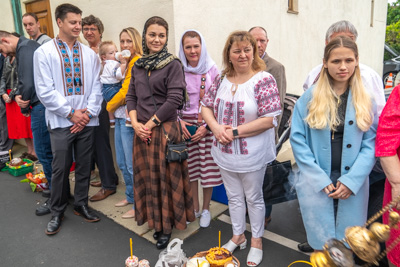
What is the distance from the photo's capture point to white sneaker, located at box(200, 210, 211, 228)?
3314mm

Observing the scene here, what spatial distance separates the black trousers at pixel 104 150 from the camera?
3918 millimetres

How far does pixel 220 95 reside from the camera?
2609 millimetres

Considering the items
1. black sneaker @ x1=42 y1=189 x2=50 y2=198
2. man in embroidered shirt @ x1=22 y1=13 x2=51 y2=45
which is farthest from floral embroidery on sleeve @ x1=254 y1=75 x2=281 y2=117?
man in embroidered shirt @ x1=22 y1=13 x2=51 y2=45

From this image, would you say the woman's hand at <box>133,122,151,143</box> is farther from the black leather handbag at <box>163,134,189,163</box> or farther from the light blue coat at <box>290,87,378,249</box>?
the light blue coat at <box>290,87,378,249</box>

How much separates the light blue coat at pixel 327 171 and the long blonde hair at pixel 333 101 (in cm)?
4

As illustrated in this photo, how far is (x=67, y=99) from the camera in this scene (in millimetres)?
3182

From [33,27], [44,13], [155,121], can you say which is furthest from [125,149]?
[44,13]

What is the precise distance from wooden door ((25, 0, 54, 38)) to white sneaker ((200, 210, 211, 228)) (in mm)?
4107

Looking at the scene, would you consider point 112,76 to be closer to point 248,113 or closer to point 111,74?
point 111,74

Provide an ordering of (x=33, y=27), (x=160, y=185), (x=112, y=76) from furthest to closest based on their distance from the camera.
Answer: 1. (x=33, y=27)
2. (x=112, y=76)
3. (x=160, y=185)

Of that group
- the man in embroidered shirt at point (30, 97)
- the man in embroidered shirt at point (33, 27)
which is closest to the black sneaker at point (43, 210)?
the man in embroidered shirt at point (30, 97)

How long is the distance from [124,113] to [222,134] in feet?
4.74

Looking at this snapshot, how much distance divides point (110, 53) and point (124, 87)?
72 cm

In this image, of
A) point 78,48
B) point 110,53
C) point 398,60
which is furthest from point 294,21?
point 398,60
